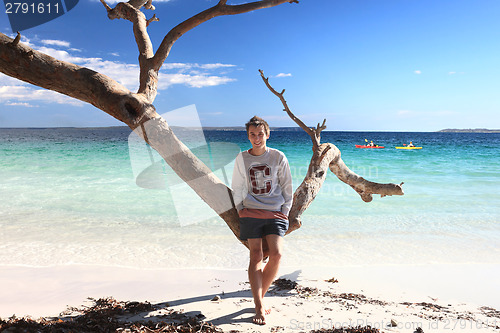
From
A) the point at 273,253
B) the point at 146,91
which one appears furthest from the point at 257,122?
the point at 146,91

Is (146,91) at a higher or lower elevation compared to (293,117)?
higher

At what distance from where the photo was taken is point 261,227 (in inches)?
105

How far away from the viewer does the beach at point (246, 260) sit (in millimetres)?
3078

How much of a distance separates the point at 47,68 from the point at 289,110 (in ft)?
9.01

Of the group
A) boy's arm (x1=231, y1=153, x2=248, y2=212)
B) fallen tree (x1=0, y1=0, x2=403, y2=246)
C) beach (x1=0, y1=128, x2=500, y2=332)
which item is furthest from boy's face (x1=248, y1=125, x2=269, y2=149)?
beach (x1=0, y1=128, x2=500, y2=332)

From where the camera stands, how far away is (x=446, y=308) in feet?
10.8

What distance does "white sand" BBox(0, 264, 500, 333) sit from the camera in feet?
9.36

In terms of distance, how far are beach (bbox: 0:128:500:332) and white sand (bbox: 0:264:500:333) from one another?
0.02 meters

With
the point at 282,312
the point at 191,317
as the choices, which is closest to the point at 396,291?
the point at 282,312

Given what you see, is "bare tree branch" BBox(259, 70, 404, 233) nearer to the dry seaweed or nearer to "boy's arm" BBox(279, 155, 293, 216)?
"boy's arm" BBox(279, 155, 293, 216)

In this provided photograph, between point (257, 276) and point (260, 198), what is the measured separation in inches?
23.3

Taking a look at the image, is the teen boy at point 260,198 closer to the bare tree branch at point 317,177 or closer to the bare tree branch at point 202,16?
the bare tree branch at point 317,177

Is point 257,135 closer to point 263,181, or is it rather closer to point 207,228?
point 263,181

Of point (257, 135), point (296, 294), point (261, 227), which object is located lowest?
point (296, 294)
